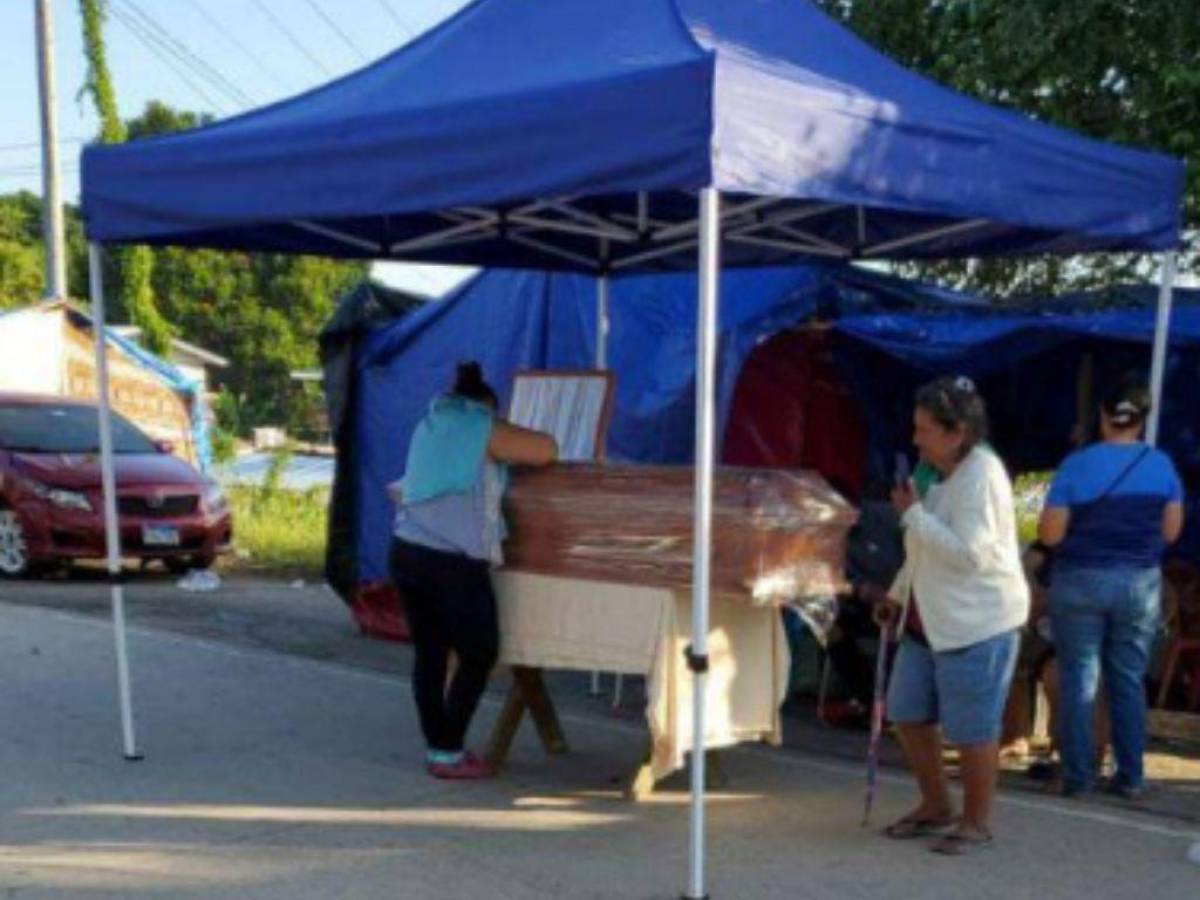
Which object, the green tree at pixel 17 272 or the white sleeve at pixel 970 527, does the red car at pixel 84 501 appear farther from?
the green tree at pixel 17 272

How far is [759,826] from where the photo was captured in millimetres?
5797

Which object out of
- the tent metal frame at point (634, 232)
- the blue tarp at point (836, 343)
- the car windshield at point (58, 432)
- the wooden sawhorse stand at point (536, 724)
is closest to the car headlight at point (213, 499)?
the car windshield at point (58, 432)

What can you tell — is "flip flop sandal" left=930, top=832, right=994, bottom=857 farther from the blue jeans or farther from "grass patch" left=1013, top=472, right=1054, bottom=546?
Answer: "grass patch" left=1013, top=472, right=1054, bottom=546

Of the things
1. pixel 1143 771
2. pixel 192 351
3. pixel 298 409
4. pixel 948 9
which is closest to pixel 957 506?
pixel 1143 771

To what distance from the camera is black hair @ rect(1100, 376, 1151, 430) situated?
593cm

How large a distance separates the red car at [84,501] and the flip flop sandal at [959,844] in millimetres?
8724

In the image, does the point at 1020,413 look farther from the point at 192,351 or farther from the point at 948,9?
the point at 192,351

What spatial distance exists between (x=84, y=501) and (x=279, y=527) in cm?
483

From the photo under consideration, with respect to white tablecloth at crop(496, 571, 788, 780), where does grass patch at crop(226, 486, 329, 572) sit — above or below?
below

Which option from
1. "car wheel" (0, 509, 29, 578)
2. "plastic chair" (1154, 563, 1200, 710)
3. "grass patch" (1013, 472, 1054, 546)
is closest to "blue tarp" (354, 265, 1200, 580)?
"plastic chair" (1154, 563, 1200, 710)

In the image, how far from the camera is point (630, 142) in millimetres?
4801

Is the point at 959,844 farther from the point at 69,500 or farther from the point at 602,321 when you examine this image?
the point at 69,500

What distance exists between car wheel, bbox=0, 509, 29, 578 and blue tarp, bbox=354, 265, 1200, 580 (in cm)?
473

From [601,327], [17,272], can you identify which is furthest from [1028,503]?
[17,272]
